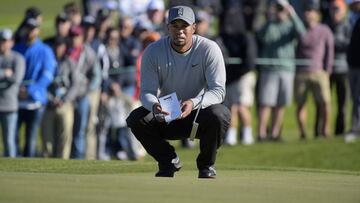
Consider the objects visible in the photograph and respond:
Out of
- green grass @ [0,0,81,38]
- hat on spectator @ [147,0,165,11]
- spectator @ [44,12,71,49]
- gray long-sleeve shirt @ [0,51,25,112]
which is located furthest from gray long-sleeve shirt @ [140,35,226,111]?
green grass @ [0,0,81,38]

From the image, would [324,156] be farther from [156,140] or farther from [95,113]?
[156,140]

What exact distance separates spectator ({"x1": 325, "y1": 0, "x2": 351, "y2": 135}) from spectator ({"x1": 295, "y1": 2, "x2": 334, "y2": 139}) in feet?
1.52

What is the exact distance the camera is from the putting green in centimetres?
913

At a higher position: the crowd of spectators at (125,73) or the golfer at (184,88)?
the golfer at (184,88)

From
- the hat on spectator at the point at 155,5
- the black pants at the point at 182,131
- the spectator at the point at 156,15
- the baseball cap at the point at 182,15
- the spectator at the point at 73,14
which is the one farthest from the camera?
the hat on spectator at the point at 155,5

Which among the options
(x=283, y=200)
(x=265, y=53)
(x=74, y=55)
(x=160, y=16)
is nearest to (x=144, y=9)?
(x=160, y=16)

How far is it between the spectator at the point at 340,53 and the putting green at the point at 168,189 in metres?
10.4

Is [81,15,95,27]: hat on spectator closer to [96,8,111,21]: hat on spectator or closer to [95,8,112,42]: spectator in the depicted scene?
[95,8,112,42]: spectator

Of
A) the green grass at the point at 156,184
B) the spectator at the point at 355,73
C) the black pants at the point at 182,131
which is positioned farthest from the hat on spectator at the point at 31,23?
the black pants at the point at 182,131

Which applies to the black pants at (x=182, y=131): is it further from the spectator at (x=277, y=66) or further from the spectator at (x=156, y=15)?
the spectator at (x=156, y=15)

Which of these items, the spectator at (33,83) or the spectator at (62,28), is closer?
the spectator at (33,83)

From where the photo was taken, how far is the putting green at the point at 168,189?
9133 millimetres

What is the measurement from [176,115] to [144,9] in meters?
12.9

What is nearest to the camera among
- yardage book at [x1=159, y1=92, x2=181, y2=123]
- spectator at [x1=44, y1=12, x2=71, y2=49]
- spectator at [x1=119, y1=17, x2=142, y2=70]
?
yardage book at [x1=159, y1=92, x2=181, y2=123]
